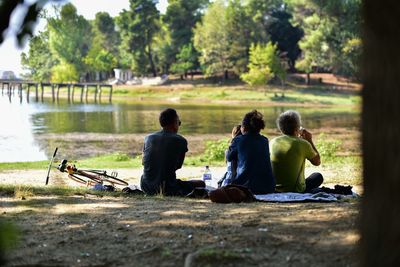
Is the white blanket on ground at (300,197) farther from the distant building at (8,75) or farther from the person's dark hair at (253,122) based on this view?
the distant building at (8,75)

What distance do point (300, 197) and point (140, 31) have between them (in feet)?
235

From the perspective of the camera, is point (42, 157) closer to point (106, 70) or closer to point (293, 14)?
point (293, 14)

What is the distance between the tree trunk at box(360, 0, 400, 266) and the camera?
2.27 meters

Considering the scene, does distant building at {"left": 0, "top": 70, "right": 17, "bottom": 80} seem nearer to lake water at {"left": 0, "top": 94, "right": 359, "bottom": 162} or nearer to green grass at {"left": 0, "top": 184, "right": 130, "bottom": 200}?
lake water at {"left": 0, "top": 94, "right": 359, "bottom": 162}

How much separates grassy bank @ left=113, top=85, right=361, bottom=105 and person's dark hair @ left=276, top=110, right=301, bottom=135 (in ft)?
162

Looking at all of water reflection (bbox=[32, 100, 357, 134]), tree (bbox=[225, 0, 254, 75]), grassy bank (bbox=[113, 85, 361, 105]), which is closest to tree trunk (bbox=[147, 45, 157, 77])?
grassy bank (bbox=[113, 85, 361, 105])

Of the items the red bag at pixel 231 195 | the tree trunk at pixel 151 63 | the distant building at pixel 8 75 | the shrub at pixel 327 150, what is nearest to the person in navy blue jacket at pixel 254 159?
the red bag at pixel 231 195

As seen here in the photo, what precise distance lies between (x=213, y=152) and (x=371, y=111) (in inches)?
583

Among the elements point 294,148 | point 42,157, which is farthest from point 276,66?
point 294,148

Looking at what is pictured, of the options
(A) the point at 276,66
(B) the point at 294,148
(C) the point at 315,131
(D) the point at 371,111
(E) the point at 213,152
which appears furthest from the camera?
(A) the point at 276,66

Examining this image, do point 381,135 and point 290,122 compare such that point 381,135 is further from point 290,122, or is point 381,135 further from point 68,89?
point 68,89

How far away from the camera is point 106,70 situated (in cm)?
8219

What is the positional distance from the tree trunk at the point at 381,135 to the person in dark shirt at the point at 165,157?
4.60 metres

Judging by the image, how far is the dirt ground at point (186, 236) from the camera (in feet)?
11.5
